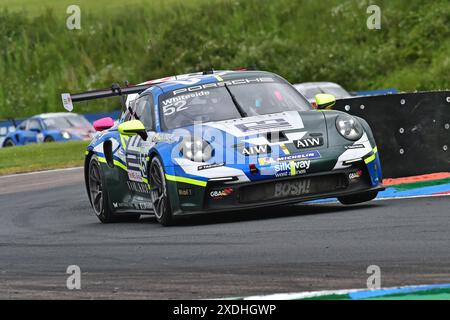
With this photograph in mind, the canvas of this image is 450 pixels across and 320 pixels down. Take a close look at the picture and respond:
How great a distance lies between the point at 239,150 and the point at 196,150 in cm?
38

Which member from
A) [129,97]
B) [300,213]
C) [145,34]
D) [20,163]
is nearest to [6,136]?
[20,163]

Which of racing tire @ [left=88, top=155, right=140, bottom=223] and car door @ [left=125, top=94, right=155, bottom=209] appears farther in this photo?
racing tire @ [left=88, top=155, right=140, bottom=223]

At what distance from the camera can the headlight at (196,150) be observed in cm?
1014

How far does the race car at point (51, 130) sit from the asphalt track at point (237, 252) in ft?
73.9

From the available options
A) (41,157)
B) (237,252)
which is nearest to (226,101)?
(237,252)

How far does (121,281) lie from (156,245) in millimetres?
1826

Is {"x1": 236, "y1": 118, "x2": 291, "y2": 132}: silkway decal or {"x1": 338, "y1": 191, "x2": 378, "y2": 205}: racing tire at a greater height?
{"x1": 236, "y1": 118, "x2": 291, "y2": 132}: silkway decal

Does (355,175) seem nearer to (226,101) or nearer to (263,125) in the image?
(263,125)

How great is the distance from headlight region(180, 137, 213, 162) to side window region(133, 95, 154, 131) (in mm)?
1019

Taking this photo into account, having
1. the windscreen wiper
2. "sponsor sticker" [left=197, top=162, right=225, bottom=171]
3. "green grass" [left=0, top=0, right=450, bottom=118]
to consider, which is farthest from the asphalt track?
"green grass" [left=0, top=0, right=450, bottom=118]

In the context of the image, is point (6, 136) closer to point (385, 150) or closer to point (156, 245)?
point (385, 150)

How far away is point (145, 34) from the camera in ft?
170

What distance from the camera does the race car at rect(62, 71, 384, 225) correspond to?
398 inches

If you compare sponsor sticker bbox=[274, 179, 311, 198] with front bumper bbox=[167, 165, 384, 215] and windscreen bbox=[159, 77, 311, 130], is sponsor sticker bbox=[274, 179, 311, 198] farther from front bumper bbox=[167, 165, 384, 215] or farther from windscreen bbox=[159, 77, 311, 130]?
windscreen bbox=[159, 77, 311, 130]
